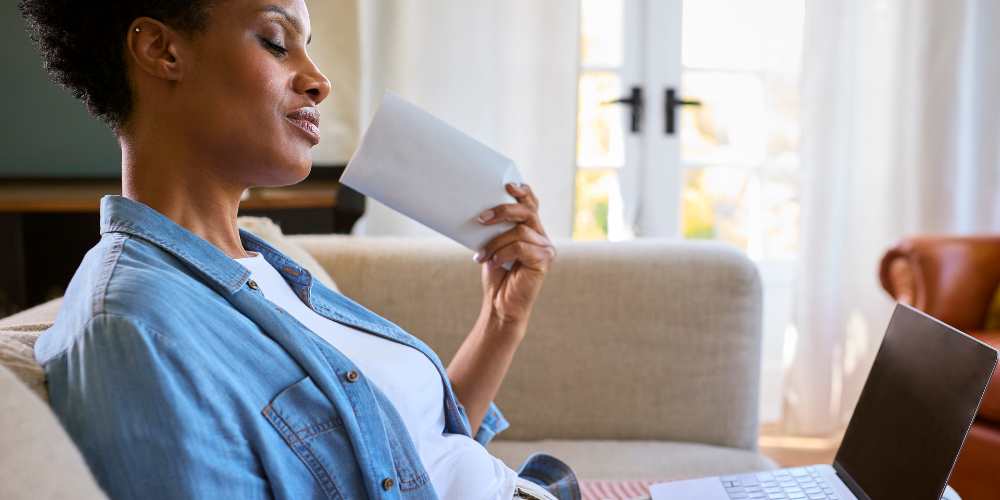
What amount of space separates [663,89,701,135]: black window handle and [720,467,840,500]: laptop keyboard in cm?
168

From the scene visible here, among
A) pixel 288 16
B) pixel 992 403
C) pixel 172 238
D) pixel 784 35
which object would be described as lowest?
pixel 992 403

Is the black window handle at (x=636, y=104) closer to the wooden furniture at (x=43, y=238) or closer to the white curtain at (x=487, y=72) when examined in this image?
the white curtain at (x=487, y=72)

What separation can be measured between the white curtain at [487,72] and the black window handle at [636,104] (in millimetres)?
230

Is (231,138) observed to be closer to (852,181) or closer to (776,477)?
(776,477)

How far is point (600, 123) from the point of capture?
245cm

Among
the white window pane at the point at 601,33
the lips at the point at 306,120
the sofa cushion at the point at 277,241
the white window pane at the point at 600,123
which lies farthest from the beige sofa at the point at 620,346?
the white window pane at the point at 601,33

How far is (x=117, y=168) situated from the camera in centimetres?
203

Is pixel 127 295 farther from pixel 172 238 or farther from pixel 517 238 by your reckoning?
pixel 517 238

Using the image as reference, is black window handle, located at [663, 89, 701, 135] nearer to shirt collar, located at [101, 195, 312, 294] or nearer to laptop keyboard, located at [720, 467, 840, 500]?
laptop keyboard, located at [720, 467, 840, 500]

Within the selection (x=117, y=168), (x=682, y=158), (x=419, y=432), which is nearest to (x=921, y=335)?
(x=419, y=432)

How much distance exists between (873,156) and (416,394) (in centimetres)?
218

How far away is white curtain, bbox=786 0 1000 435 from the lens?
231 cm

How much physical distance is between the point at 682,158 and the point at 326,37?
1.28 meters

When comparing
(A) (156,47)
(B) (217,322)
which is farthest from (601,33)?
(B) (217,322)
